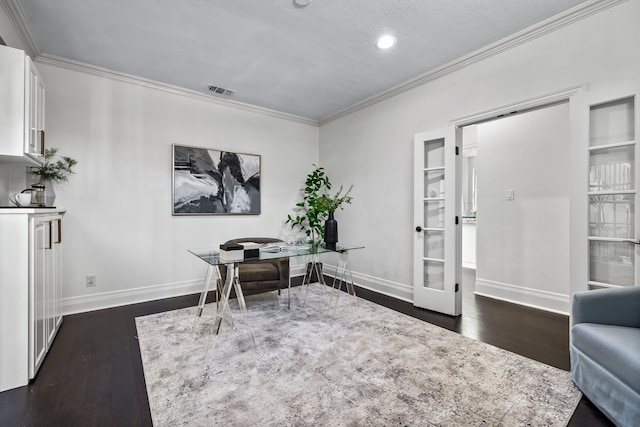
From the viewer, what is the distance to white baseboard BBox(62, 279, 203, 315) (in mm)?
3189

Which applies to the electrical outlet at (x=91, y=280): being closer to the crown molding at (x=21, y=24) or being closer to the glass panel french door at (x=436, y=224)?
the crown molding at (x=21, y=24)

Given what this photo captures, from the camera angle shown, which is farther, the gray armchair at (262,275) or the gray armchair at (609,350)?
the gray armchair at (262,275)

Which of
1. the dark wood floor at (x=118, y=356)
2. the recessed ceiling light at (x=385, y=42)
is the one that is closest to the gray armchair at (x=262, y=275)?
the dark wood floor at (x=118, y=356)

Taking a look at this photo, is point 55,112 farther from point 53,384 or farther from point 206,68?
point 53,384

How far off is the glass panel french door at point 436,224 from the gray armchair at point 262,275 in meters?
1.59

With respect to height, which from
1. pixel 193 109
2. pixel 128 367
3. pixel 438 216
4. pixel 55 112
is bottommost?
pixel 128 367

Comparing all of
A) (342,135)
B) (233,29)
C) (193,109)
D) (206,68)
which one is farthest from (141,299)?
(342,135)

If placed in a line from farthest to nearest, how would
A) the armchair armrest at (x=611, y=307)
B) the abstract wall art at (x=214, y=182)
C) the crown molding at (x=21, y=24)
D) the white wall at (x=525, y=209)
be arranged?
the abstract wall art at (x=214, y=182), the white wall at (x=525, y=209), the crown molding at (x=21, y=24), the armchair armrest at (x=611, y=307)

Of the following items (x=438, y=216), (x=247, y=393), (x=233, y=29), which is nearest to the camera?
(x=247, y=393)

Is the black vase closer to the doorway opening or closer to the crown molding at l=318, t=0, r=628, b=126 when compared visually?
the doorway opening

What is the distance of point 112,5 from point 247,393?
304cm

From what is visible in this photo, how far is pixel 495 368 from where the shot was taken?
2.10 metres

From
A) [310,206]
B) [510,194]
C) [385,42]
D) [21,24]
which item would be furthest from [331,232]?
[21,24]

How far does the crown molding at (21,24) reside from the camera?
222 centimetres
